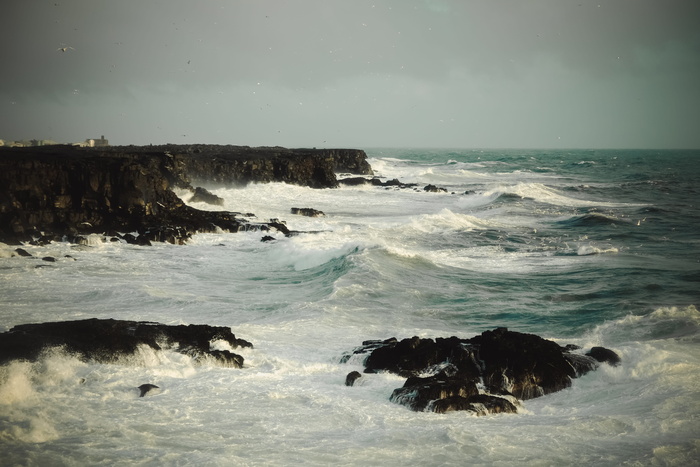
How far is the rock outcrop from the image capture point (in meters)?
9.95

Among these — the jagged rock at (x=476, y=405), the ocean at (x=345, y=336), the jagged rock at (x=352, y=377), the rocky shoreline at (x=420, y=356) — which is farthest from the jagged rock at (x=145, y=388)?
the jagged rock at (x=476, y=405)

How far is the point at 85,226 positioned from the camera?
26.3 m

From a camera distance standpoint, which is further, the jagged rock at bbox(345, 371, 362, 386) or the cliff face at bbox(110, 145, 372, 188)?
the cliff face at bbox(110, 145, 372, 188)

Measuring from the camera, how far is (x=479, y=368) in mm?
11242

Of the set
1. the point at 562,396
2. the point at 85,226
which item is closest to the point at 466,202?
the point at 85,226

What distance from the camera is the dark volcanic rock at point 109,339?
10.9m

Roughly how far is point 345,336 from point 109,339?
510cm

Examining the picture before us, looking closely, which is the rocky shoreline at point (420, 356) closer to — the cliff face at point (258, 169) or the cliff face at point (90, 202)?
the cliff face at point (90, 202)

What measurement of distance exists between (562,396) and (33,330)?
9.45 meters

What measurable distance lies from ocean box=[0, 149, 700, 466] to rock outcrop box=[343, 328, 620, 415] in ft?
0.85

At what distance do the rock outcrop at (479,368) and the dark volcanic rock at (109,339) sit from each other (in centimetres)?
260

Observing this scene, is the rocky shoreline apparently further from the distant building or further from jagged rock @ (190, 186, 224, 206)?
the distant building

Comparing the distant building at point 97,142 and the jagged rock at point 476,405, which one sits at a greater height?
the distant building at point 97,142

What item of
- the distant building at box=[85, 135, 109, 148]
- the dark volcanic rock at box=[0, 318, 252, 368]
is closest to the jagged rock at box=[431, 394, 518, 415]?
the dark volcanic rock at box=[0, 318, 252, 368]
